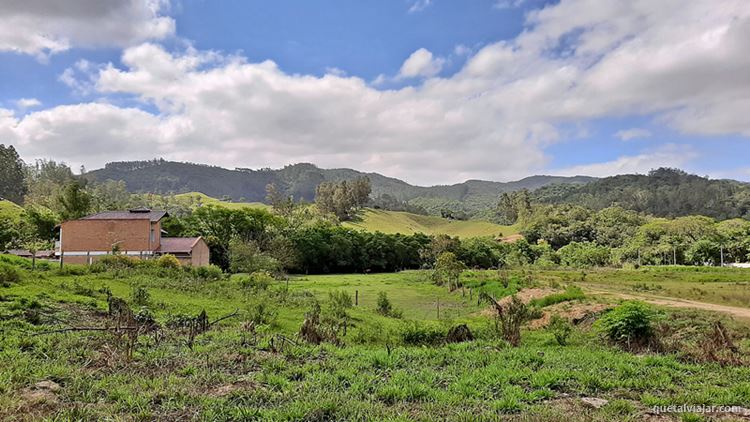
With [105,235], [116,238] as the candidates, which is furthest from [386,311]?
[105,235]

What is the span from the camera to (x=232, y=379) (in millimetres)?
8430

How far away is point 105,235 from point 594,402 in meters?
51.5

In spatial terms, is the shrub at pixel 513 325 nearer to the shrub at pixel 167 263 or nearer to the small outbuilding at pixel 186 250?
the shrub at pixel 167 263

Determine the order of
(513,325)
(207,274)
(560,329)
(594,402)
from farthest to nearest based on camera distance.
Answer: (207,274), (560,329), (513,325), (594,402)

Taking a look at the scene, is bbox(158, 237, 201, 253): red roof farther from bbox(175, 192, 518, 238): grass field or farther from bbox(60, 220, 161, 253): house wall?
bbox(175, 192, 518, 238): grass field

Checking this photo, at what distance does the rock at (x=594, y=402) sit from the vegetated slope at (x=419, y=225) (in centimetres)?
10725

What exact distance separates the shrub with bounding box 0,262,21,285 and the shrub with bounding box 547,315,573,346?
843 inches

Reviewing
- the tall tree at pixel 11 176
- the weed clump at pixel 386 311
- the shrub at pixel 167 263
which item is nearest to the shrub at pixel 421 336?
the weed clump at pixel 386 311

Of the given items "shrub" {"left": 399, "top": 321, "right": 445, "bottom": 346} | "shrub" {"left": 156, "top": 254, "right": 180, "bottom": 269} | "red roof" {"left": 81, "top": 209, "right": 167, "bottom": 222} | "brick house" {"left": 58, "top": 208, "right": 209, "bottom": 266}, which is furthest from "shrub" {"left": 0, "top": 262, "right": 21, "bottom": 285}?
"red roof" {"left": 81, "top": 209, "right": 167, "bottom": 222}

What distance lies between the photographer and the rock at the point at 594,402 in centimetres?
737

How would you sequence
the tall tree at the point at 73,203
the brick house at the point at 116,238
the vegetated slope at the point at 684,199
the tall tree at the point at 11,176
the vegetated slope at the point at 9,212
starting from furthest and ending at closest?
the vegetated slope at the point at 684,199 < the tall tree at the point at 11,176 < the tall tree at the point at 73,203 < the vegetated slope at the point at 9,212 < the brick house at the point at 116,238

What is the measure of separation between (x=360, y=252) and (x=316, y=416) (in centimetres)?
7063

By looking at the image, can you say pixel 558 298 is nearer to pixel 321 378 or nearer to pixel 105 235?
pixel 321 378

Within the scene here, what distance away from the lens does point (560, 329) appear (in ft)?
54.4
